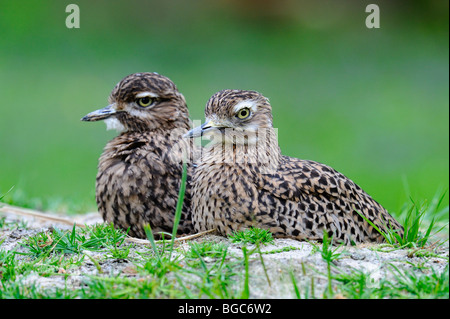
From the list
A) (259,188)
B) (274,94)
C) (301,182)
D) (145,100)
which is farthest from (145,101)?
(274,94)

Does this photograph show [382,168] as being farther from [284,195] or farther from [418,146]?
[284,195]

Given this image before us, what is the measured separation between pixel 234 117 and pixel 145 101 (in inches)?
34.3

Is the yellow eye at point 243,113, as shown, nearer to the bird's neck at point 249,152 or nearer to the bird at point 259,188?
the bird at point 259,188

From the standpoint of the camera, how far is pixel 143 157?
4.99m

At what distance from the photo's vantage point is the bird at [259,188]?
4488 mm

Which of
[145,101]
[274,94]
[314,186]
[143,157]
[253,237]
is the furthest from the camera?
[274,94]

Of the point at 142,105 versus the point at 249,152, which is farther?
the point at 142,105

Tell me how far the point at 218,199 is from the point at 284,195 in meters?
0.47

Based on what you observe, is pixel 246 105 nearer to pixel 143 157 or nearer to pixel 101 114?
pixel 143 157

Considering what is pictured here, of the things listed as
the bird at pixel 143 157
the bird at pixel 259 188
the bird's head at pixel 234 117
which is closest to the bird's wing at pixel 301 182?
the bird at pixel 259 188
